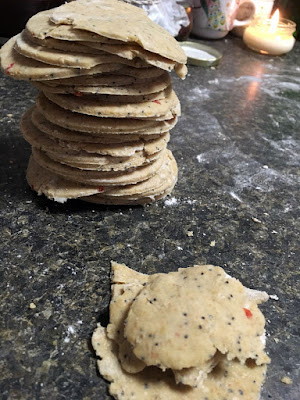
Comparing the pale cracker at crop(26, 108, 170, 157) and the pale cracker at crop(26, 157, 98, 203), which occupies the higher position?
the pale cracker at crop(26, 108, 170, 157)

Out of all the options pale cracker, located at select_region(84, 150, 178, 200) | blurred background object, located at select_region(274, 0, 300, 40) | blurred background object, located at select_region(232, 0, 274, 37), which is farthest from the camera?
blurred background object, located at select_region(274, 0, 300, 40)

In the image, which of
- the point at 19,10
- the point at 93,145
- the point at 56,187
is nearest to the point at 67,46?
the point at 93,145

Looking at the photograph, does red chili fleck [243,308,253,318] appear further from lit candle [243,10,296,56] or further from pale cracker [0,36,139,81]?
lit candle [243,10,296,56]

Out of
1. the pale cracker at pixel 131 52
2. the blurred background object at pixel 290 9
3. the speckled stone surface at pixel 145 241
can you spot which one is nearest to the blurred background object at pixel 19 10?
the speckled stone surface at pixel 145 241

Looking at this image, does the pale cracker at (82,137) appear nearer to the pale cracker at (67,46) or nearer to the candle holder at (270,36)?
the pale cracker at (67,46)

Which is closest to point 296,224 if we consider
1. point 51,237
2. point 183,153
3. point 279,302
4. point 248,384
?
point 279,302

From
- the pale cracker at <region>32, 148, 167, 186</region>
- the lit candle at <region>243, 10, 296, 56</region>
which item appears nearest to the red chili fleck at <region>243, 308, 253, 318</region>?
the pale cracker at <region>32, 148, 167, 186</region>
